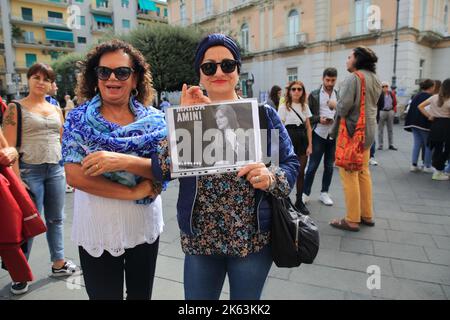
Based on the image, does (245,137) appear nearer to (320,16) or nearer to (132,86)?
(132,86)

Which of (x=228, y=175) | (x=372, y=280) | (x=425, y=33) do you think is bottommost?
(x=372, y=280)

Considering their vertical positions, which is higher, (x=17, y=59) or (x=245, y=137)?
(x=17, y=59)

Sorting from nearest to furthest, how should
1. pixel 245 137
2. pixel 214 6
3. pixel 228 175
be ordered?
pixel 245 137 → pixel 228 175 → pixel 214 6

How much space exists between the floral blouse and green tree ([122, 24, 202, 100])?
2321cm

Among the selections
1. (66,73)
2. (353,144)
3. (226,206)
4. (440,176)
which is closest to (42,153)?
(226,206)

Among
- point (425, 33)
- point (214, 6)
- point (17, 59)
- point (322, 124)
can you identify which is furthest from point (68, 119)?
point (17, 59)

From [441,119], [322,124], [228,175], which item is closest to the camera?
[228,175]

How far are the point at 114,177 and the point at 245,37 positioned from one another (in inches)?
1195

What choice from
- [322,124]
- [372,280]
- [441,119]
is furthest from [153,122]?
[441,119]

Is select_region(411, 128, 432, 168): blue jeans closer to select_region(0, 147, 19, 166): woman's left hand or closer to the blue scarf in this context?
the blue scarf

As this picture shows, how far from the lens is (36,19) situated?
40.5m

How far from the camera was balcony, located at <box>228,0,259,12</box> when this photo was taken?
2802cm
